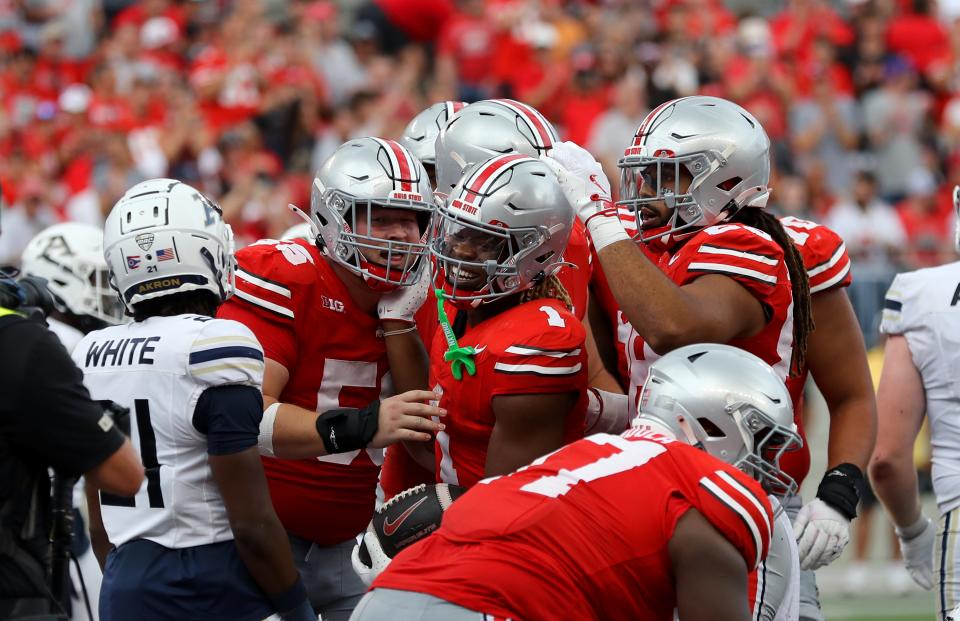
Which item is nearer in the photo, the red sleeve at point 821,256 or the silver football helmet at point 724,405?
the silver football helmet at point 724,405

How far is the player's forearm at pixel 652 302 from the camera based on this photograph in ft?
11.9

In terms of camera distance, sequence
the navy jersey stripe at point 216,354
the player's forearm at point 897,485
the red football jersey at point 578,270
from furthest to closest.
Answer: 1. the player's forearm at point 897,485
2. the red football jersey at point 578,270
3. the navy jersey stripe at point 216,354

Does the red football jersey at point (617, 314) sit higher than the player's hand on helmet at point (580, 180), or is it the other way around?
the player's hand on helmet at point (580, 180)

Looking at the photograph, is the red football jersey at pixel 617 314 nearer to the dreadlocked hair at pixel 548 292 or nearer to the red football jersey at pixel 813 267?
the dreadlocked hair at pixel 548 292

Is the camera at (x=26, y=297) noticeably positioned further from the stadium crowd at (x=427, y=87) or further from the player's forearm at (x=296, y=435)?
the stadium crowd at (x=427, y=87)

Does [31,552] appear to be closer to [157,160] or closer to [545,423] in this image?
[545,423]

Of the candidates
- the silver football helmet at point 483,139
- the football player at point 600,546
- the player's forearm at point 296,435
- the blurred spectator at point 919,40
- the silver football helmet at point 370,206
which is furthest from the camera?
the blurred spectator at point 919,40

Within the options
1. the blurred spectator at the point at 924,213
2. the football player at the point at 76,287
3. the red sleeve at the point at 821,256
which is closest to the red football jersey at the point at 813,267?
the red sleeve at the point at 821,256

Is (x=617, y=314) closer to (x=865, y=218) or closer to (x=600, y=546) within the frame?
(x=600, y=546)

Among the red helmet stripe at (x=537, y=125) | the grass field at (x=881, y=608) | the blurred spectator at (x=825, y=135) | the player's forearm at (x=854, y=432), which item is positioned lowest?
the grass field at (x=881, y=608)

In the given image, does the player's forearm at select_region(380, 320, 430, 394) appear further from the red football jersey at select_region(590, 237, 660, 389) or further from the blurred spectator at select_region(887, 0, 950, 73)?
the blurred spectator at select_region(887, 0, 950, 73)

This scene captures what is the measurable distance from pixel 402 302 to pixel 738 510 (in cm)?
158

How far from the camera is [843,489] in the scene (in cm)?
401

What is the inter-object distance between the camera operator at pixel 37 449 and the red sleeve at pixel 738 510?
1.24m
